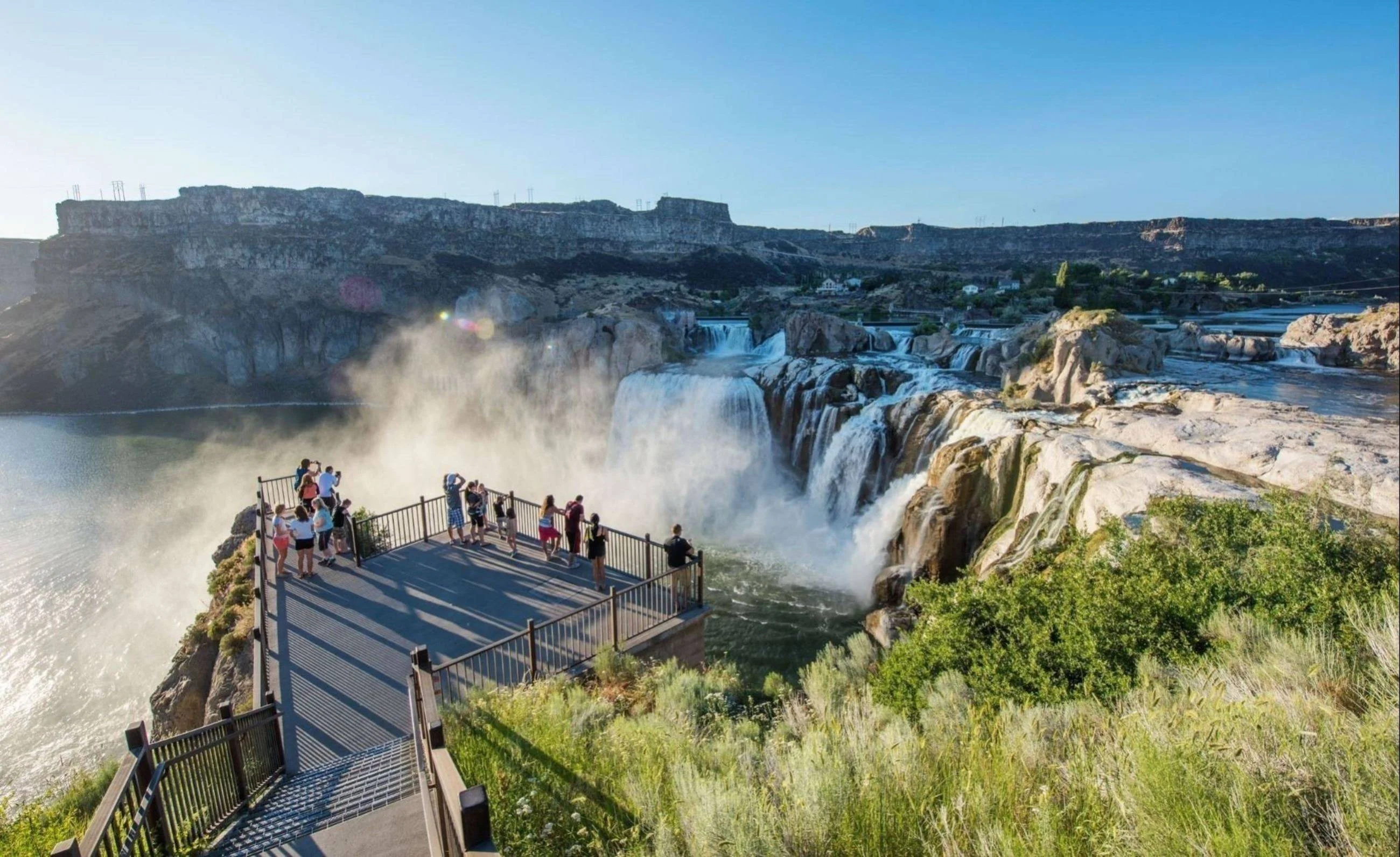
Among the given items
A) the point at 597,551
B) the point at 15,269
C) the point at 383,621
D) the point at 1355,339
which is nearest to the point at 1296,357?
the point at 1355,339

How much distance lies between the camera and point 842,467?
19734 millimetres

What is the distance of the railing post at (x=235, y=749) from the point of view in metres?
5.81

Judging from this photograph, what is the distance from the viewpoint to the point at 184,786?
5098 mm

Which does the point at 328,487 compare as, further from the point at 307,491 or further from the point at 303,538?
the point at 303,538

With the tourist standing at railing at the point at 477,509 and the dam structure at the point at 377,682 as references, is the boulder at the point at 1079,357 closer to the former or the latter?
the dam structure at the point at 377,682

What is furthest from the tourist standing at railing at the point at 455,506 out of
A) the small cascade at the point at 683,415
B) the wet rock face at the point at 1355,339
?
the wet rock face at the point at 1355,339

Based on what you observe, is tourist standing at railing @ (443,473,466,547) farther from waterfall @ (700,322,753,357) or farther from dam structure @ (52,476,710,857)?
waterfall @ (700,322,753,357)

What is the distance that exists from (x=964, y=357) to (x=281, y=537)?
75.2ft

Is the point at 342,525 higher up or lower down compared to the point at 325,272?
lower down

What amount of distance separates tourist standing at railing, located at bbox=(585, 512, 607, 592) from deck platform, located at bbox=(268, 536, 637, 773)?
202 millimetres

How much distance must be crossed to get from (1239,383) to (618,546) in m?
19.0

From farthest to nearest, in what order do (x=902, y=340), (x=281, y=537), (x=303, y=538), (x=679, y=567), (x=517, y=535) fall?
1. (x=902, y=340)
2. (x=517, y=535)
3. (x=281, y=537)
4. (x=303, y=538)
5. (x=679, y=567)

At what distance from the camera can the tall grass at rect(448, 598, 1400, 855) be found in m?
2.79

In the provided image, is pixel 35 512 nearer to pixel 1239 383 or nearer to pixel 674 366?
pixel 674 366
